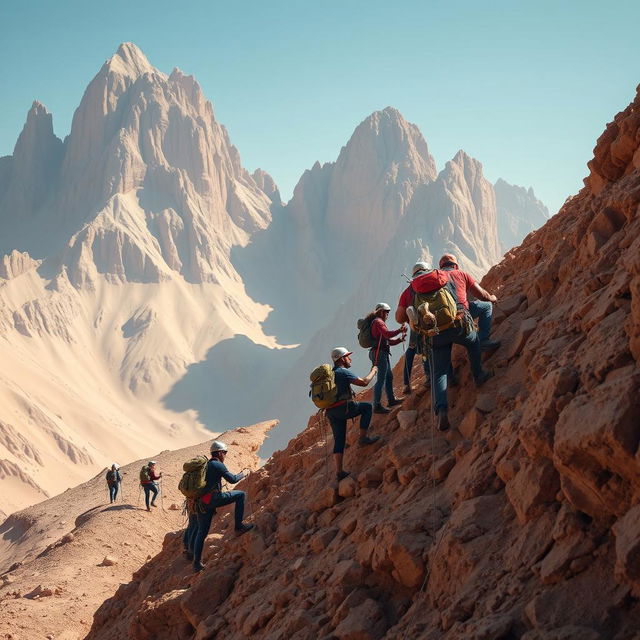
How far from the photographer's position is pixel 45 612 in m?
12.3

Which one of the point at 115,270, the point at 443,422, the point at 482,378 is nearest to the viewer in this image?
the point at 443,422

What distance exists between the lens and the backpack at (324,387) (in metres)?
7.07

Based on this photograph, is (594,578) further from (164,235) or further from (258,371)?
(164,235)

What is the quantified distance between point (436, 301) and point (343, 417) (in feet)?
5.39

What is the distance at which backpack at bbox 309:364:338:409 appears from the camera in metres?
7.07

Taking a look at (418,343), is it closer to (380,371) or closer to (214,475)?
(380,371)

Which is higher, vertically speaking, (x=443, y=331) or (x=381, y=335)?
(x=381, y=335)

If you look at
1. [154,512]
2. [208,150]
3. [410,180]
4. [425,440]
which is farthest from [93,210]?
[425,440]

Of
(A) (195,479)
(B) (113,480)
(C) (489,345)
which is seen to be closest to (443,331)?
(C) (489,345)

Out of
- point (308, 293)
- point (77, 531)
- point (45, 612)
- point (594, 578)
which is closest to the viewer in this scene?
point (594, 578)

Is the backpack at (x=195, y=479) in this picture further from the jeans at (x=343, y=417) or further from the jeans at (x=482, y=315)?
the jeans at (x=482, y=315)

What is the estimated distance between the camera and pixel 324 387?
712 cm

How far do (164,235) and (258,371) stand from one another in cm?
1962

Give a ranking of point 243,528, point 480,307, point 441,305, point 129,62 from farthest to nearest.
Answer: point 129,62 < point 243,528 < point 480,307 < point 441,305
